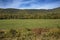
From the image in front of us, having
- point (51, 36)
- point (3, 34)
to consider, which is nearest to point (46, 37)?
point (51, 36)

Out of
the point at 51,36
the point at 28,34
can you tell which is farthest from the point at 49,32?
the point at 28,34

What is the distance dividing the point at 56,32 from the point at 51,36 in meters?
0.71

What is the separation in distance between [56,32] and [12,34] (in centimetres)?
281

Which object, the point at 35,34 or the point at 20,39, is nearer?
the point at 20,39

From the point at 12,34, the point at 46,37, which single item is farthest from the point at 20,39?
the point at 46,37

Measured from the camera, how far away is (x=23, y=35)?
27.3 feet

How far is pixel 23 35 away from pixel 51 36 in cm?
169

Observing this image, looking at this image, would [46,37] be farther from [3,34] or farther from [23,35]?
[3,34]

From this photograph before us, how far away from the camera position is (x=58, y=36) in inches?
334

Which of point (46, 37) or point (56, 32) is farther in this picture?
point (56, 32)

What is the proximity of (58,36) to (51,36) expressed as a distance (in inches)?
18.2

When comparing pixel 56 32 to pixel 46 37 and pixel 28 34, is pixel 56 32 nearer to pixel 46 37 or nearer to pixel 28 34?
pixel 46 37

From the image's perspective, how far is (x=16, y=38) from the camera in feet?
26.1

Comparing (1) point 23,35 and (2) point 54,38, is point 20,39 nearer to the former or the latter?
(1) point 23,35
